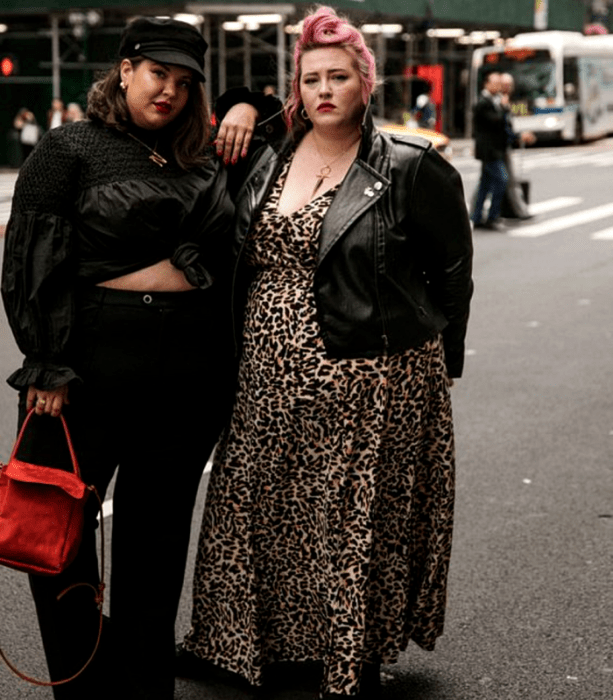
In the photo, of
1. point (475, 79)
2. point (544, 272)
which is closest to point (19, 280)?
point (544, 272)

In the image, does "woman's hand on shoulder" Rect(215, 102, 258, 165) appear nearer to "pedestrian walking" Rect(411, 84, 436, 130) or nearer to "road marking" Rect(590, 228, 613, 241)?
"road marking" Rect(590, 228, 613, 241)

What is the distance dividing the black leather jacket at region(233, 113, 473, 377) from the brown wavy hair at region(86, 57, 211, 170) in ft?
0.69

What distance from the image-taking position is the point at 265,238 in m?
3.48

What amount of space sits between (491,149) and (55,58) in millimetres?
16532

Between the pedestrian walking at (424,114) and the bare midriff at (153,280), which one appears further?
the pedestrian walking at (424,114)

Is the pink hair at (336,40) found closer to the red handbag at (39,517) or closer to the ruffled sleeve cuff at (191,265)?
the ruffled sleeve cuff at (191,265)

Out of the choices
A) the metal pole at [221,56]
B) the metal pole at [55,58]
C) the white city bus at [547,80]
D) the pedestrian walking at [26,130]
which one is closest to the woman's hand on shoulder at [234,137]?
the pedestrian walking at [26,130]

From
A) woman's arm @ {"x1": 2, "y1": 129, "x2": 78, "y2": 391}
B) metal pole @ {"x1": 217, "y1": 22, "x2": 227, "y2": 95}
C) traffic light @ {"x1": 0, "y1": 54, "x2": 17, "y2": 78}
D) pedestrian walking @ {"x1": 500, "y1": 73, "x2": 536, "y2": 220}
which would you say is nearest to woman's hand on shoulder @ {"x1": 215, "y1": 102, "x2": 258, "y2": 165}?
woman's arm @ {"x1": 2, "y1": 129, "x2": 78, "y2": 391}

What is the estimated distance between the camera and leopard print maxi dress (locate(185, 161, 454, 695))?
11.5 feet

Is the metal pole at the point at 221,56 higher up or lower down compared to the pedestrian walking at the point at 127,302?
higher up

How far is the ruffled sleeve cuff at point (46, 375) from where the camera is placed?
10.5ft

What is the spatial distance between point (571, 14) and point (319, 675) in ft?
177

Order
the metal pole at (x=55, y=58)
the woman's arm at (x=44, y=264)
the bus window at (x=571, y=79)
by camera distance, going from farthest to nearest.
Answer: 1. the bus window at (x=571, y=79)
2. the metal pole at (x=55, y=58)
3. the woman's arm at (x=44, y=264)

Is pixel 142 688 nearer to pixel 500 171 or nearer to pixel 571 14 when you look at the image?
pixel 500 171
